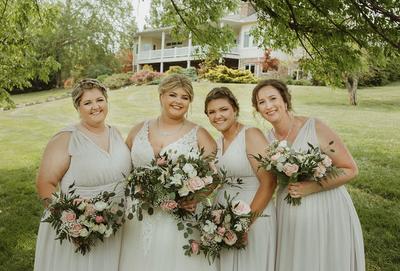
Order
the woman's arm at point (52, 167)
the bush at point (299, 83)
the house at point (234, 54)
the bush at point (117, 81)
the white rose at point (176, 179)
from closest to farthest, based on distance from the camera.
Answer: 1. the white rose at point (176, 179)
2. the woman's arm at point (52, 167)
3. the bush at point (299, 83)
4. the bush at point (117, 81)
5. the house at point (234, 54)

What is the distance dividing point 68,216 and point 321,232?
2245 millimetres

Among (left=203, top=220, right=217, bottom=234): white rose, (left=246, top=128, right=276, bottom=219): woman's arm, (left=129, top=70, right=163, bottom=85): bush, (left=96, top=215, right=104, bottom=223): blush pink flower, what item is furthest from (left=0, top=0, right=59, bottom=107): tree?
(left=129, top=70, right=163, bottom=85): bush

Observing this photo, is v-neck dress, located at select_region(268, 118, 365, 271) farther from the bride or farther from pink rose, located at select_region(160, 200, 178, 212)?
pink rose, located at select_region(160, 200, 178, 212)

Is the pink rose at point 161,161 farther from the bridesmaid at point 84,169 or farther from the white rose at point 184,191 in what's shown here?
the bridesmaid at point 84,169

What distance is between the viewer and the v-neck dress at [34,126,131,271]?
3.65 meters

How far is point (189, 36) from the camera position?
8.48 meters

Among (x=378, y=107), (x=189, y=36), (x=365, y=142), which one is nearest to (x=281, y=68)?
(x=378, y=107)

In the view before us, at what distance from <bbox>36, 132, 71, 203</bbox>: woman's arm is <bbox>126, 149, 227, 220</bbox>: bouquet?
2.20ft

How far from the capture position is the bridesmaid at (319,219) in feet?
12.4

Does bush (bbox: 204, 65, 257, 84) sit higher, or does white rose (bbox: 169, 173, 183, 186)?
bush (bbox: 204, 65, 257, 84)

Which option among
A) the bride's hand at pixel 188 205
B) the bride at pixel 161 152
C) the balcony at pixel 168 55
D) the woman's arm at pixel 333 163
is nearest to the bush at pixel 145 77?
the balcony at pixel 168 55

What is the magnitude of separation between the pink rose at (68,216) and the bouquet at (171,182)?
1.52 ft

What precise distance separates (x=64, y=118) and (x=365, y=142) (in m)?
15.2

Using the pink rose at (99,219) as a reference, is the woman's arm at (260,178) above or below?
above
